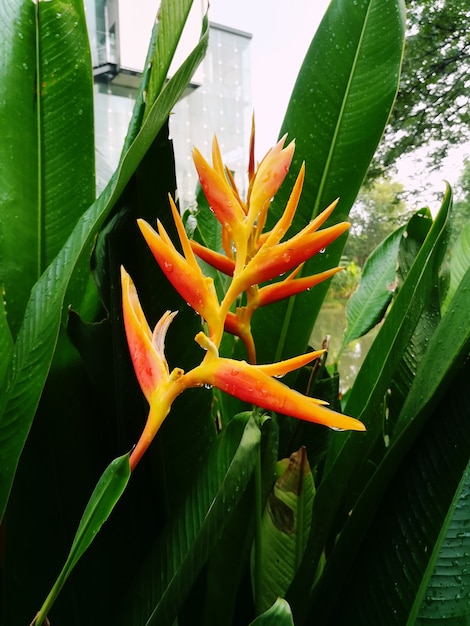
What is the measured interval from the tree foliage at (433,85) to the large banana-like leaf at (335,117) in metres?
1.45

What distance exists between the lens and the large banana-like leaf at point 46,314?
0.23m

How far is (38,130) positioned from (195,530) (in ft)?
0.86

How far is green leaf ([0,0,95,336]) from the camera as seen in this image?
0.33m

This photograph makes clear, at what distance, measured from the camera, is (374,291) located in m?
0.55

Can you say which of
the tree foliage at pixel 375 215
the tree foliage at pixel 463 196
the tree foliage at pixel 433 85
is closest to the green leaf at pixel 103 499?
the tree foliage at pixel 463 196

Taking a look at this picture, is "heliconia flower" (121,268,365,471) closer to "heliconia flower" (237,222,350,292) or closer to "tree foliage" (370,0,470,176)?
"heliconia flower" (237,222,350,292)

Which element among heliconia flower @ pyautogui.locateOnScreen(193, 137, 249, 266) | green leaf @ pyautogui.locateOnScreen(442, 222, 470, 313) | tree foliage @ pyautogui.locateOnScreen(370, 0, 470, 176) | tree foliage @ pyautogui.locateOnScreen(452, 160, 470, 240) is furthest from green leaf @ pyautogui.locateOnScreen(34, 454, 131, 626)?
tree foliage @ pyautogui.locateOnScreen(370, 0, 470, 176)

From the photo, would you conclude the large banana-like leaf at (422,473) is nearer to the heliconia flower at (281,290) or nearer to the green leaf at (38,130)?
the heliconia flower at (281,290)

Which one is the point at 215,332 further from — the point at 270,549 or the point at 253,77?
the point at 253,77

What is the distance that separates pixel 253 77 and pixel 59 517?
1939 mm

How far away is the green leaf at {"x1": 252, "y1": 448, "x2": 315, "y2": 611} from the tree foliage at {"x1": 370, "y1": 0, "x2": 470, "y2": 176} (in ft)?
5.43

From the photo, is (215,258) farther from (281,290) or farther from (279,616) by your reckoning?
(279,616)

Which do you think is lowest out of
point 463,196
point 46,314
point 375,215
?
point 375,215

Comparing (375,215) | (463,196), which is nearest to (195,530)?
(463,196)
